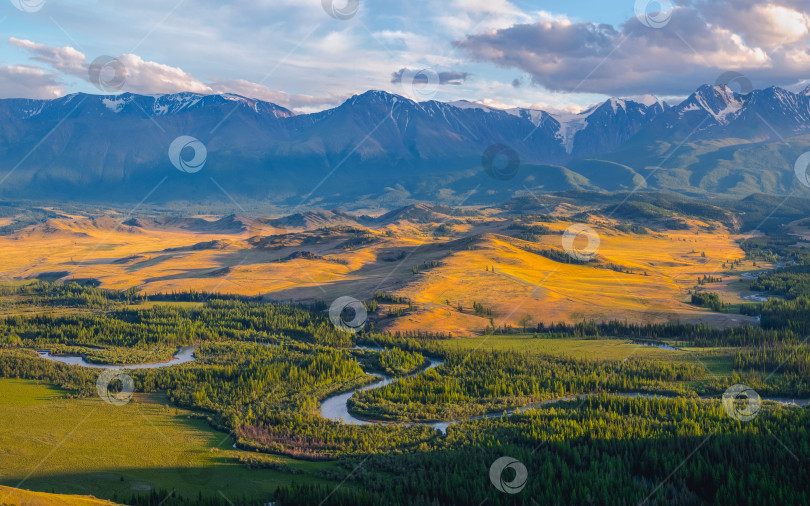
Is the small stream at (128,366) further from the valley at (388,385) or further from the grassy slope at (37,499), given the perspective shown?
the grassy slope at (37,499)

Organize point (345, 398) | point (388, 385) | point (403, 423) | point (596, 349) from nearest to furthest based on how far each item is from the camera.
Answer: point (403, 423), point (345, 398), point (388, 385), point (596, 349)

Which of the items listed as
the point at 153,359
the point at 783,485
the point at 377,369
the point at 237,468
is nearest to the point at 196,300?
the point at 153,359

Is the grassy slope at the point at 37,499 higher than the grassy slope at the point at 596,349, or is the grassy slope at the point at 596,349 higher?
the grassy slope at the point at 596,349
